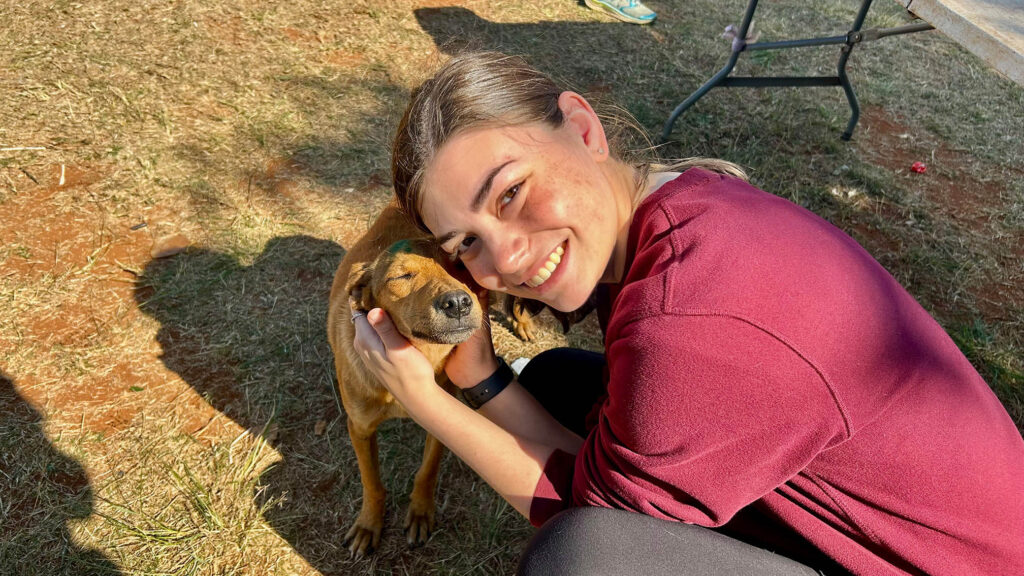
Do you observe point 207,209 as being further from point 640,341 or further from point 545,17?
point 545,17

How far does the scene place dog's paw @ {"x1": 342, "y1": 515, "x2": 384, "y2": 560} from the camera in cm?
275

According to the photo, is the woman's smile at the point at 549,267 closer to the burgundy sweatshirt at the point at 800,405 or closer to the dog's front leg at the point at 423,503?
the burgundy sweatshirt at the point at 800,405

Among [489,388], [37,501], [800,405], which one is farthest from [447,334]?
[37,501]

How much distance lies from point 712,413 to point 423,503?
5.94 feet

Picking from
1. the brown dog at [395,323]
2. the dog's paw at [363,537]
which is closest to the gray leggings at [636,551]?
the brown dog at [395,323]

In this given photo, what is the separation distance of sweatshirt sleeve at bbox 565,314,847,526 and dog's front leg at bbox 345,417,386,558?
4.86 ft

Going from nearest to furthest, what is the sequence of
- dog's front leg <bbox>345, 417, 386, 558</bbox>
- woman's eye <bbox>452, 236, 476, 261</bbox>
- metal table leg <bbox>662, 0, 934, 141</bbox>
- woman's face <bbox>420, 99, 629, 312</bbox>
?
woman's face <bbox>420, 99, 629, 312</bbox> < woman's eye <bbox>452, 236, 476, 261</bbox> < dog's front leg <bbox>345, 417, 386, 558</bbox> < metal table leg <bbox>662, 0, 934, 141</bbox>

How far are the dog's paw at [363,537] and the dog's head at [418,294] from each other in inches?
41.2

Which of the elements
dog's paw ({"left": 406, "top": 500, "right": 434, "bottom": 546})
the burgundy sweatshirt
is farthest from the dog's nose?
dog's paw ({"left": 406, "top": 500, "right": 434, "bottom": 546})

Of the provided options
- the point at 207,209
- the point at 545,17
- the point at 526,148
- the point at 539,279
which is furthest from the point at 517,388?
the point at 545,17

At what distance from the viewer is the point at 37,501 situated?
2.73 metres

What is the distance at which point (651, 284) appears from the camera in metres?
1.49

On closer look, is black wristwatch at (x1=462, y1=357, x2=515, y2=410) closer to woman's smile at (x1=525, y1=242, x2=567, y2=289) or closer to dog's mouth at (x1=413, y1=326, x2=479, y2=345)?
dog's mouth at (x1=413, y1=326, x2=479, y2=345)

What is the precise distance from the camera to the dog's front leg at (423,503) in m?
2.81
